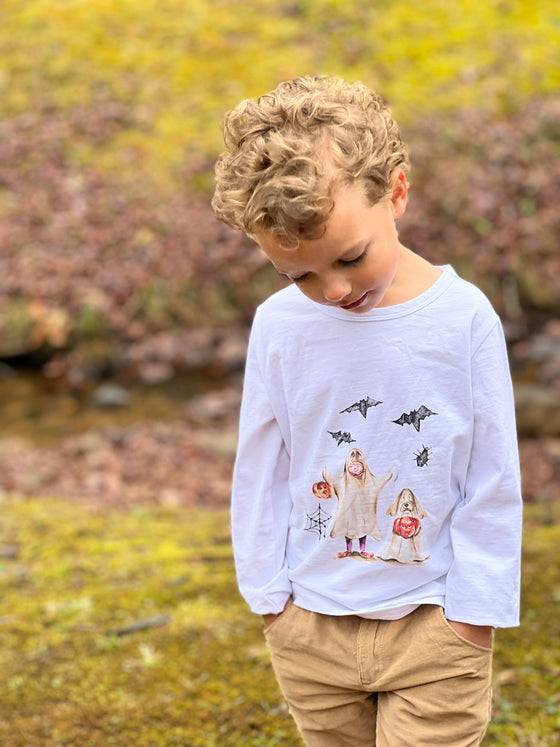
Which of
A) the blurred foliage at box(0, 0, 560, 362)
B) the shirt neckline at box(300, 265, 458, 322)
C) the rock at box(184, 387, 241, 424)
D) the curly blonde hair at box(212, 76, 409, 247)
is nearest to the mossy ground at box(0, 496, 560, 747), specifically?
the shirt neckline at box(300, 265, 458, 322)

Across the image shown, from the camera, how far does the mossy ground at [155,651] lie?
115 inches

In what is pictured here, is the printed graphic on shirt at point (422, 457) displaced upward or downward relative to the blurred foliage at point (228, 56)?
downward

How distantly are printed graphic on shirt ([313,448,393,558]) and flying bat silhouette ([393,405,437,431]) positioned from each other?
0.11 metres

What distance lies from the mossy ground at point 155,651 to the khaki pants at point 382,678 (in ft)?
2.97

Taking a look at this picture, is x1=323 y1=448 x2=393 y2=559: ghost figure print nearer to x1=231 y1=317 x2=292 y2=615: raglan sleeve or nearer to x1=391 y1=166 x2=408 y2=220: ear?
x1=231 y1=317 x2=292 y2=615: raglan sleeve

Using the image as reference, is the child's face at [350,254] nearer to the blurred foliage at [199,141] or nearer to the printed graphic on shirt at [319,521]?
the printed graphic on shirt at [319,521]

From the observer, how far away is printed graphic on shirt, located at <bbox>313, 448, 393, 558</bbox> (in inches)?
75.0

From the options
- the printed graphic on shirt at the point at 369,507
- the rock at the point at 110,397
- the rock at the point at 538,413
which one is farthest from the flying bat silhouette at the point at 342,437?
the rock at the point at 110,397

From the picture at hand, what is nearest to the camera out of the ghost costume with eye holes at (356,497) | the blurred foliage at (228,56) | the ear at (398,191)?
the ear at (398,191)

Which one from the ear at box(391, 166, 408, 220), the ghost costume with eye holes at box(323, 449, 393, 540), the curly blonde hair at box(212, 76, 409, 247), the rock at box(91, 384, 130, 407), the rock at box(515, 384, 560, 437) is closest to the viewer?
the curly blonde hair at box(212, 76, 409, 247)

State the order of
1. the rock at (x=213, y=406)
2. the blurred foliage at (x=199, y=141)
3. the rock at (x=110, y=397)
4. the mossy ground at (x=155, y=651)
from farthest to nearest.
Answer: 1. the blurred foliage at (x=199, y=141)
2. the rock at (x=110, y=397)
3. the rock at (x=213, y=406)
4. the mossy ground at (x=155, y=651)

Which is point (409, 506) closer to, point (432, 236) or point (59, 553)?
point (59, 553)

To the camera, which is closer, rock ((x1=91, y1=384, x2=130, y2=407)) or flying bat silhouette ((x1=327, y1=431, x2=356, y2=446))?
flying bat silhouette ((x1=327, y1=431, x2=356, y2=446))

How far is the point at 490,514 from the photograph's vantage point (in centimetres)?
186
